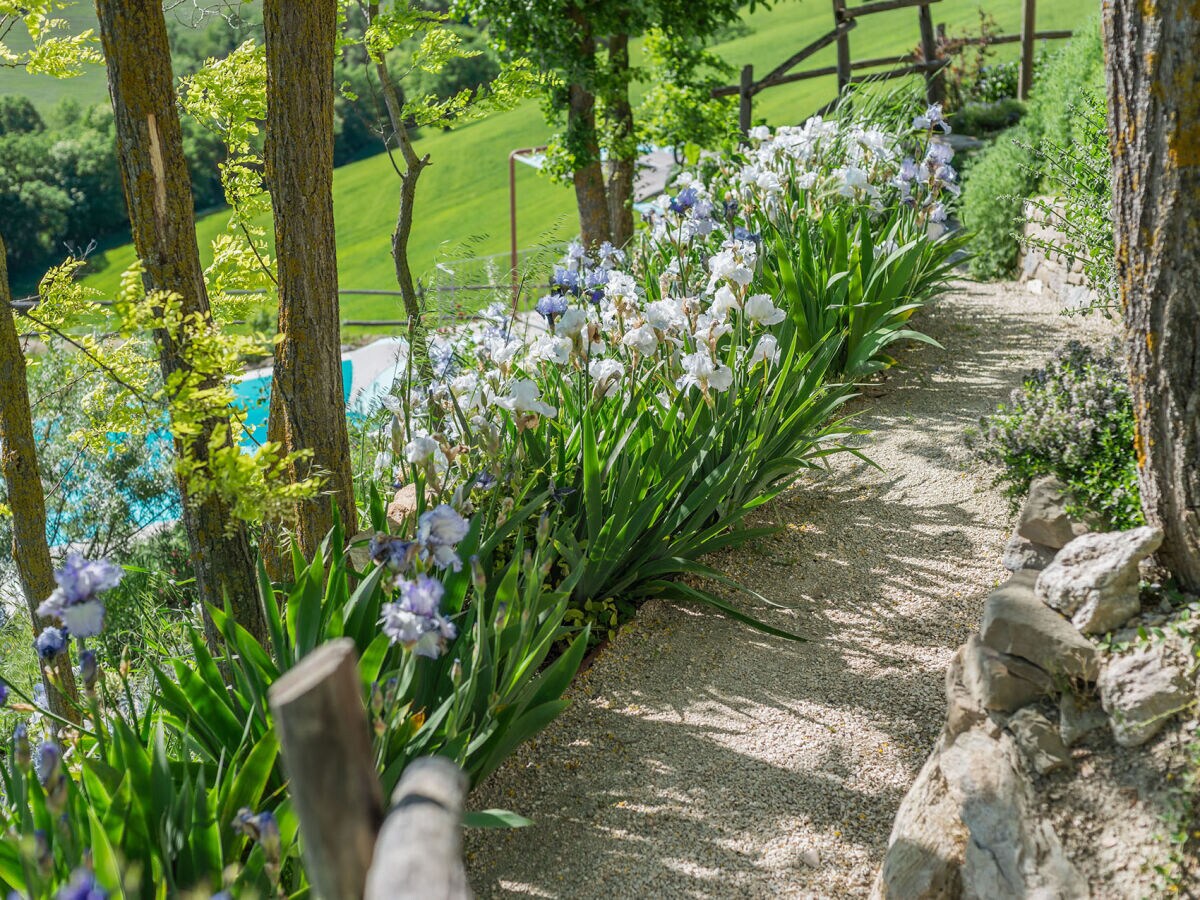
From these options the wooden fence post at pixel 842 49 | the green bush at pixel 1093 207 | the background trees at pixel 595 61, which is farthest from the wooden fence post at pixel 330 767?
the wooden fence post at pixel 842 49

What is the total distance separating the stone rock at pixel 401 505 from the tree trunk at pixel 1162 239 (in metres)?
1.94

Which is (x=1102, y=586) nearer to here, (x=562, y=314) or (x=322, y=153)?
(x=562, y=314)

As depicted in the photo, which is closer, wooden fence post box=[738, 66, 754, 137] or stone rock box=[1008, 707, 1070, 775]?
stone rock box=[1008, 707, 1070, 775]

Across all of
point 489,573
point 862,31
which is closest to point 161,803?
point 489,573

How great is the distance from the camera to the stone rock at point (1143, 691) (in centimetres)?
186

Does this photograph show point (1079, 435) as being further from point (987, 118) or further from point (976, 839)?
point (987, 118)

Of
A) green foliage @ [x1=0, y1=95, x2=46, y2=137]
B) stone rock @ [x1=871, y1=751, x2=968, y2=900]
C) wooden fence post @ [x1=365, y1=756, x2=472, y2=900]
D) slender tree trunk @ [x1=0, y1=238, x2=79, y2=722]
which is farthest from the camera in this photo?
green foliage @ [x1=0, y1=95, x2=46, y2=137]

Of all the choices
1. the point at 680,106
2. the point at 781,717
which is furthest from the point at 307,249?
the point at 680,106

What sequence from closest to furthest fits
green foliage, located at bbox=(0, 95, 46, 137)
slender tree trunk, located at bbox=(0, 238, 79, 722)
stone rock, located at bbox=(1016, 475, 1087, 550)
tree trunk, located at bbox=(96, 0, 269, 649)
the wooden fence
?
stone rock, located at bbox=(1016, 475, 1087, 550) → tree trunk, located at bbox=(96, 0, 269, 649) → slender tree trunk, located at bbox=(0, 238, 79, 722) → the wooden fence → green foliage, located at bbox=(0, 95, 46, 137)

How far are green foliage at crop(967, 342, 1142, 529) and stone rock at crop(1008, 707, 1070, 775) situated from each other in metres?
0.67

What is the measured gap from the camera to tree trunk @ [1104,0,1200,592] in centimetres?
191

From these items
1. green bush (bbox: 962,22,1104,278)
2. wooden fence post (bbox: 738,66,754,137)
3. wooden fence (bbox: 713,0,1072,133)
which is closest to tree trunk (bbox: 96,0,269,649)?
green bush (bbox: 962,22,1104,278)

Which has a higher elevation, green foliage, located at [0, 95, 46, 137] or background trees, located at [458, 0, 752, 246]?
green foliage, located at [0, 95, 46, 137]

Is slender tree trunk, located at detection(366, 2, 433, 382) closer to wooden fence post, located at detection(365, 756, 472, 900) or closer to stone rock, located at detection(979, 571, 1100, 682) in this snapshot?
stone rock, located at detection(979, 571, 1100, 682)
